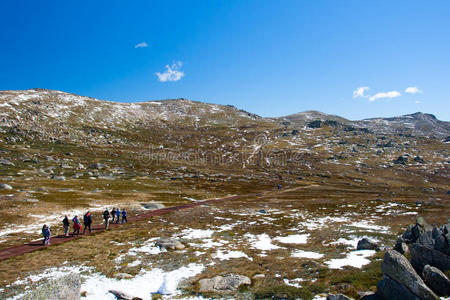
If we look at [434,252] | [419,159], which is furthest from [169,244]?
[419,159]

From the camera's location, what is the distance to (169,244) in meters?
26.5

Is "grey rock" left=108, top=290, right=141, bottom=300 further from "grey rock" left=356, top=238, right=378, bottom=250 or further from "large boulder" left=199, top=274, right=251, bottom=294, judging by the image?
"grey rock" left=356, top=238, right=378, bottom=250

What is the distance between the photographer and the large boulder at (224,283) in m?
16.5

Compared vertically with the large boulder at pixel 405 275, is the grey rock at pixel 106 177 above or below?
below

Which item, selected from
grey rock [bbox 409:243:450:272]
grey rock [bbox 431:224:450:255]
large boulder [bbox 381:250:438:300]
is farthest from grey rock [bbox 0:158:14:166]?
grey rock [bbox 431:224:450:255]

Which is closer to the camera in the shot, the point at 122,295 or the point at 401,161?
the point at 122,295

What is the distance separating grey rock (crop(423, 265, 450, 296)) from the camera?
12.7m

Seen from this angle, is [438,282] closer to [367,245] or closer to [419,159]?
[367,245]

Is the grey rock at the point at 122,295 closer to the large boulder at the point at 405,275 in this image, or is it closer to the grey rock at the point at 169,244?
the grey rock at the point at 169,244

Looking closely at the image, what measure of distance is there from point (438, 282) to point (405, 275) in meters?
2.25

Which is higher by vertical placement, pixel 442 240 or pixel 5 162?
pixel 5 162

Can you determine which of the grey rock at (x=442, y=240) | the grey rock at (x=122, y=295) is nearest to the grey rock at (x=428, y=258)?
the grey rock at (x=442, y=240)

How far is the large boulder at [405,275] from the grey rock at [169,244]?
66.3ft

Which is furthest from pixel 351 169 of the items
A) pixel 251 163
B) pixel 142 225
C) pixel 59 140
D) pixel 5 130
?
pixel 5 130
